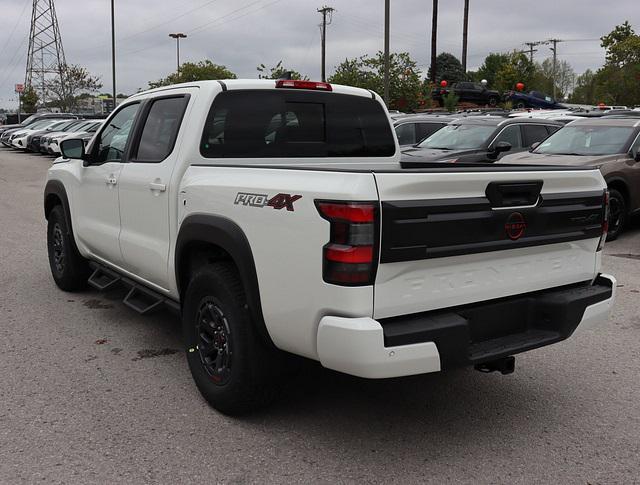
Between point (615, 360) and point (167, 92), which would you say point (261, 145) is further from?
point (615, 360)

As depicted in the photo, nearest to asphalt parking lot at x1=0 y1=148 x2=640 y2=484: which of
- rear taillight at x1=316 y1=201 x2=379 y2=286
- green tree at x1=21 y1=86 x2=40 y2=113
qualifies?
rear taillight at x1=316 y1=201 x2=379 y2=286

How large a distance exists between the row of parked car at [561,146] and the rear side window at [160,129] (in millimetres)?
3479

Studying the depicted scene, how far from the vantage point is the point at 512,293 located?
11.7ft

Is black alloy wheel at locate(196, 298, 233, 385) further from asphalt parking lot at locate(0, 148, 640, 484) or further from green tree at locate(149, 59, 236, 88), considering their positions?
green tree at locate(149, 59, 236, 88)

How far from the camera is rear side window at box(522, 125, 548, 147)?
1295 centimetres

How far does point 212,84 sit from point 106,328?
2368mm

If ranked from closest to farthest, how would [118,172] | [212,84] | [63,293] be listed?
[212,84] < [118,172] < [63,293]

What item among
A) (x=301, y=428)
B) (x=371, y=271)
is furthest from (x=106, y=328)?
(x=371, y=271)

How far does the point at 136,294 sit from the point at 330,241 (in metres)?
2.68

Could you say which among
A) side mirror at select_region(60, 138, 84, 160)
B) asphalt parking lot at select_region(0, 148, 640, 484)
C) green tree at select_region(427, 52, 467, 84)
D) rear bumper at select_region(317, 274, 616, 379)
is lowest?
asphalt parking lot at select_region(0, 148, 640, 484)

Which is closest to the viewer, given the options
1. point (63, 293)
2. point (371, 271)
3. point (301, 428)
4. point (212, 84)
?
point (371, 271)

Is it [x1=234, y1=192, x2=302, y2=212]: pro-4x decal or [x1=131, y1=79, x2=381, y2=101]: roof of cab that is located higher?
[x1=131, y1=79, x2=381, y2=101]: roof of cab

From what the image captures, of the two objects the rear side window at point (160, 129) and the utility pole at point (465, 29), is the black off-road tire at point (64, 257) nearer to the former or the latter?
the rear side window at point (160, 129)

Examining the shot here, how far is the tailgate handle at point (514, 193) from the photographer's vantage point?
3.36 m
